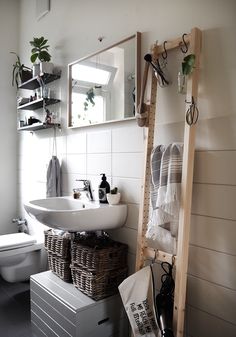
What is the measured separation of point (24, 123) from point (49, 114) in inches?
19.3

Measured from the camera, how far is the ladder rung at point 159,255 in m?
1.27

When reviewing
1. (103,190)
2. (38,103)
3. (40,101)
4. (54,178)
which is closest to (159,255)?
(103,190)

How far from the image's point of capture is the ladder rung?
4.16ft

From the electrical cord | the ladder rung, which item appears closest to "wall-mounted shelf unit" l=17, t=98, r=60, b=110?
the ladder rung

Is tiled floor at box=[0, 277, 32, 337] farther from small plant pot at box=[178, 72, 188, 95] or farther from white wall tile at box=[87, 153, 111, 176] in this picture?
small plant pot at box=[178, 72, 188, 95]

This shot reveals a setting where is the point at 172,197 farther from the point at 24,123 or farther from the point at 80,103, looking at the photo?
the point at 24,123

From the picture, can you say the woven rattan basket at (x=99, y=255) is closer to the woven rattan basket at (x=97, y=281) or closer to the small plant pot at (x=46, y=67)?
the woven rattan basket at (x=97, y=281)

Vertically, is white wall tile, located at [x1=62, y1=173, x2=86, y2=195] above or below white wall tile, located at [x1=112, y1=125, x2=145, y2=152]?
below

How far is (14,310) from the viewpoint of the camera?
2111mm

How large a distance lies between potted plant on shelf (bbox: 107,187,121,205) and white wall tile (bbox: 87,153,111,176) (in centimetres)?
19

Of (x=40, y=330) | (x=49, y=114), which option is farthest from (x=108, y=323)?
(x=49, y=114)

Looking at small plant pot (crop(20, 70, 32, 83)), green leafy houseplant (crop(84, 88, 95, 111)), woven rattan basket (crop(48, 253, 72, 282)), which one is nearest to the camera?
woven rattan basket (crop(48, 253, 72, 282))

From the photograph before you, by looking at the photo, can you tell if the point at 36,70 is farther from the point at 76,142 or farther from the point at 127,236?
the point at 127,236

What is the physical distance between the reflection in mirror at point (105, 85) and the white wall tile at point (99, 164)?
0.78ft
